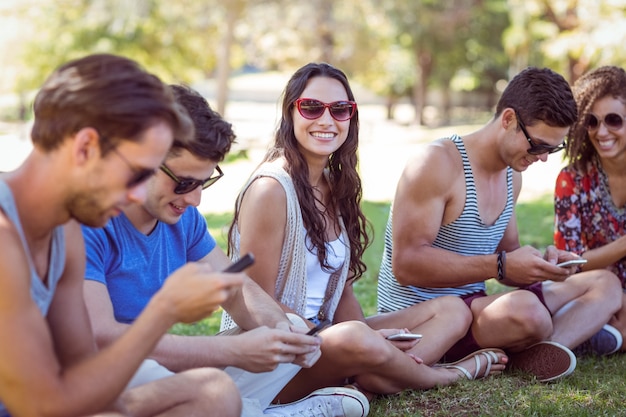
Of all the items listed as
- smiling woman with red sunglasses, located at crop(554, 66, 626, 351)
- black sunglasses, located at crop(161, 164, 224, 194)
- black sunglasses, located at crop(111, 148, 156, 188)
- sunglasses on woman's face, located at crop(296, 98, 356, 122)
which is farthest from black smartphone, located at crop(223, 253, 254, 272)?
smiling woman with red sunglasses, located at crop(554, 66, 626, 351)

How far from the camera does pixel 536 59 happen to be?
138 feet

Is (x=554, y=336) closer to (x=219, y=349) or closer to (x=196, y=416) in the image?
(x=219, y=349)

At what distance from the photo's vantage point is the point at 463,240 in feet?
15.3

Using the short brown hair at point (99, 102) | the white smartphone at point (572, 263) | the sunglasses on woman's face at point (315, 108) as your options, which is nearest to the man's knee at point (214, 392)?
the short brown hair at point (99, 102)

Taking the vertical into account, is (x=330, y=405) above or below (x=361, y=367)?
below

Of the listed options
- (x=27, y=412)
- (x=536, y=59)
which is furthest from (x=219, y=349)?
(x=536, y=59)

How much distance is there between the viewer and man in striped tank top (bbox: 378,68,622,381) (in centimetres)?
440

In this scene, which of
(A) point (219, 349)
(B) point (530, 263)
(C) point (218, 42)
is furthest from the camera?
(C) point (218, 42)

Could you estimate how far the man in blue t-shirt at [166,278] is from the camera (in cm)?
309

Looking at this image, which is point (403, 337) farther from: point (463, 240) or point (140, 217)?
point (140, 217)

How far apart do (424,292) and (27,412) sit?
9.32 feet

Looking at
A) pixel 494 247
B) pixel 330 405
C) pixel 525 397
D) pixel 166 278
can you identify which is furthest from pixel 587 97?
pixel 166 278

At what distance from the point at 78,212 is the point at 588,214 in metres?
3.77

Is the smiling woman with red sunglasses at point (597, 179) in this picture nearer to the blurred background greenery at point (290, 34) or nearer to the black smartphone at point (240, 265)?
the black smartphone at point (240, 265)
